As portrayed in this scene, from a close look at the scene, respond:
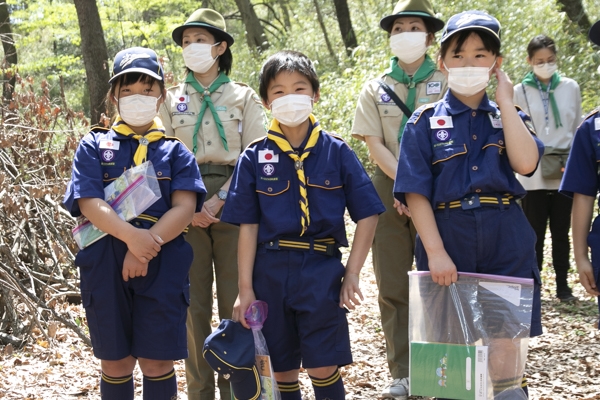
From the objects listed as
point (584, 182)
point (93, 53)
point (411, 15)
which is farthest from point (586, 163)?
point (93, 53)

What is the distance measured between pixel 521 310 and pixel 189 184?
5.70 ft

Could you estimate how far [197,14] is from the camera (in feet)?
15.6

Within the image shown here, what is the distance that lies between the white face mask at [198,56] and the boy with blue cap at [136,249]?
77cm

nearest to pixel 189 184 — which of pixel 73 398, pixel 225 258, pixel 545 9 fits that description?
pixel 225 258

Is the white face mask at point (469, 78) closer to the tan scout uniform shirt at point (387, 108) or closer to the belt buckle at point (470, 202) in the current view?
the belt buckle at point (470, 202)

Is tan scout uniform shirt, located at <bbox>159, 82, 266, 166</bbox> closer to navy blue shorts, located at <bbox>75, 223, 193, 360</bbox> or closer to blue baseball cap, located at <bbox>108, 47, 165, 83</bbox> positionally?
blue baseball cap, located at <bbox>108, 47, 165, 83</bbox>

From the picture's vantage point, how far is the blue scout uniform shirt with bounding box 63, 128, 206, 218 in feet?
12.2

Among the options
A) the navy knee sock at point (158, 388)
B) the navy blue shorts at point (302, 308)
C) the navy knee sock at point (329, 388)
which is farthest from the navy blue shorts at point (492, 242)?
the navy knee sock at point (158, 388)

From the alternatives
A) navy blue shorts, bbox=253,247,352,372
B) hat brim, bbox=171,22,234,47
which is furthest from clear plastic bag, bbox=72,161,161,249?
hat brim, bbox=171,22,234,47

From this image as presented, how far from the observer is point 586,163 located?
12.2ft

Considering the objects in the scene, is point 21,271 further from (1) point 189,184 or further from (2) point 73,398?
(1) point 189,184

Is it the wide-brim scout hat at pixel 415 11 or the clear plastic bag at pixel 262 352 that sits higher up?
the wide-brim scout hat at pixel 415 11

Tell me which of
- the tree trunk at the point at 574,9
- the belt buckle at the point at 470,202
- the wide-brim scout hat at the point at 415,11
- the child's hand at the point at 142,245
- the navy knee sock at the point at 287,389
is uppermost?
the tree trunk at the point at 574,9

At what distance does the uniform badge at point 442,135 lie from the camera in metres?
3.54
